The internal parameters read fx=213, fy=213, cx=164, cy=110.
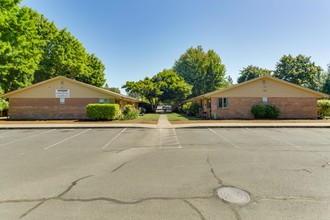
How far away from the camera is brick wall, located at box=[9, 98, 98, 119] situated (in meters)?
25.2

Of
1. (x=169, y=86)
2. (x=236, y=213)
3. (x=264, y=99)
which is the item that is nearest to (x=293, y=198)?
(x=236, y=213)

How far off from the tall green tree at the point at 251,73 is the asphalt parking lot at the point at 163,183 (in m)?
59.3

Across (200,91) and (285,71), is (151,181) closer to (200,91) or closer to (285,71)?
(200,91)

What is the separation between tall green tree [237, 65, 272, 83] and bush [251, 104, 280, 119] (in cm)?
4250

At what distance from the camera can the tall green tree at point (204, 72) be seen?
194ft

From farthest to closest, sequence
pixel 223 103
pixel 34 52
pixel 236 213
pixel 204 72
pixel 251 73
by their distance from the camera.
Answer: pixel 251 73, pixel 204 72, pixel 34 52, pixel 223 103, pixel 236 213

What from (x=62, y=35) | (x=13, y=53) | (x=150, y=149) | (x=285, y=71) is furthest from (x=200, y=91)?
(x=150, y=149)

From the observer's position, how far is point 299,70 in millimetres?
55688

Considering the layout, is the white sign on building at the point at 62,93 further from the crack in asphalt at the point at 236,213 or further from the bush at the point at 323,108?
the bush at the point at 323,108

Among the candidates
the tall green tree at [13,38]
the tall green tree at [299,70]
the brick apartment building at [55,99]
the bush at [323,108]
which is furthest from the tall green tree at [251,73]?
the tall green tree at [13,38]

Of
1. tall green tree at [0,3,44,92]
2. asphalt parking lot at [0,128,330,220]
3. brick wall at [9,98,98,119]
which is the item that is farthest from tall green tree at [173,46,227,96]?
asphalt parking lot at [0,128,330,220]

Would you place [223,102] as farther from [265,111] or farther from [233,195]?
[233,195]

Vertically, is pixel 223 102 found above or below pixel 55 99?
below

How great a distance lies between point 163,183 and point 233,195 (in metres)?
1.62
